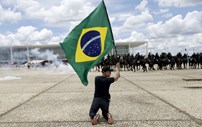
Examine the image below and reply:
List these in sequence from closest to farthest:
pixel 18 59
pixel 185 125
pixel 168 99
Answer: pixel 185 125, pixel 168 99, pixel 18 59

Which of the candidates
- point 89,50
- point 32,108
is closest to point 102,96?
point 89,50

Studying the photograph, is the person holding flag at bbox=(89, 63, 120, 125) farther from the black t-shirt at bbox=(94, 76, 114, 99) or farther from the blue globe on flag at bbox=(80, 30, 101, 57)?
the blue globe on flag at bbox=(80, 30, 101, 57)

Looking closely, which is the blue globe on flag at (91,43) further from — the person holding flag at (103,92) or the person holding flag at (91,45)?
the person holding flag at (103,92)

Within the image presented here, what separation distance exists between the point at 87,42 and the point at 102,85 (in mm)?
1143

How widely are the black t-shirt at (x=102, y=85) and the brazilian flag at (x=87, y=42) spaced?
13.3 inches

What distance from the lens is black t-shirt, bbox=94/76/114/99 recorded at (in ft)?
28.1

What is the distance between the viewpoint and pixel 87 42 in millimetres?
8938

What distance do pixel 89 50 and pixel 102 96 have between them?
1.15m

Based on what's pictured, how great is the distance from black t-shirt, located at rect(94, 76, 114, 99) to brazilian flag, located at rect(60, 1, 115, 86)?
0.34 metres

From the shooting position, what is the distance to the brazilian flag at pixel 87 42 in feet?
28.8

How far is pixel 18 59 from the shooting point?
108 meters

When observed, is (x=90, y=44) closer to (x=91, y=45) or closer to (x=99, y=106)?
(x=91, y=45)

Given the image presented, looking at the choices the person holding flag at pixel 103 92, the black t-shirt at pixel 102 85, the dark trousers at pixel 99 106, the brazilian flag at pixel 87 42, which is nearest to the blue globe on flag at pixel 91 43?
the brazilian flag at pixel 87 42

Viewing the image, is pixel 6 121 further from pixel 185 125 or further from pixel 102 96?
pixel 185 125
